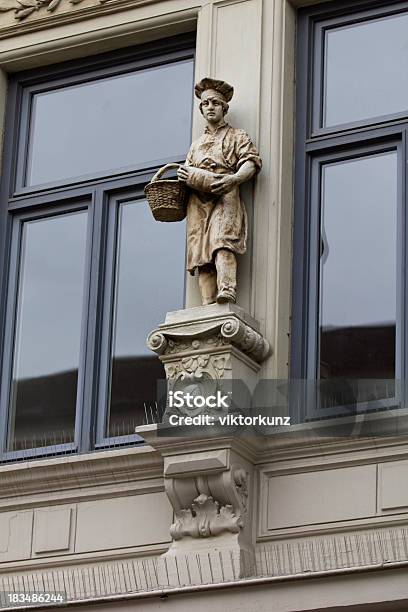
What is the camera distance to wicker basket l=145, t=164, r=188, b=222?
13664mm

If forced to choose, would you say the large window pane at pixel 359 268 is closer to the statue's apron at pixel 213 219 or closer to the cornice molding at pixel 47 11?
the statue's apron at pixel 213 219

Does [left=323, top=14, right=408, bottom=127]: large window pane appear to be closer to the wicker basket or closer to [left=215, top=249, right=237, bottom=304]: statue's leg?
the wicker basket

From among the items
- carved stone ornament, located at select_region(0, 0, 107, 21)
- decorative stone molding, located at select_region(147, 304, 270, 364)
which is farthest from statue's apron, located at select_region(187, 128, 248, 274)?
carved stone ornament, located at select_region(0, 0, 107, 21)

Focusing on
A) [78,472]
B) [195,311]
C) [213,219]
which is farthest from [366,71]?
[78,472]

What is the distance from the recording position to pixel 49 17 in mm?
15320

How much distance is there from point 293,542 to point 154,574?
94cm

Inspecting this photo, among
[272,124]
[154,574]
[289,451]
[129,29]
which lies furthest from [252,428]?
[129,29]

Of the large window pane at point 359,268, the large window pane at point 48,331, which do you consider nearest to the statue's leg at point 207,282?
the large window pane at point 359,268

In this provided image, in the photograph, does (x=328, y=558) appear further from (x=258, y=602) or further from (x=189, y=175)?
(x=189, y=175)

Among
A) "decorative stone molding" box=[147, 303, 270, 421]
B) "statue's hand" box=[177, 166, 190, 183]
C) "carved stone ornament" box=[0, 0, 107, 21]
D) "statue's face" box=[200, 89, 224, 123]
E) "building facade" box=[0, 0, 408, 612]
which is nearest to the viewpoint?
"building facade" box=[0, 0, 408, 612]

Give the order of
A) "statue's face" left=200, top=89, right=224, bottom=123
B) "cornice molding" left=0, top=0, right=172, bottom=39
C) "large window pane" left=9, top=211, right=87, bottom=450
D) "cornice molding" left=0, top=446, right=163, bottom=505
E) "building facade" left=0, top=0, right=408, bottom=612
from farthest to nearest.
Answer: "cornice molding" left=0, top=0, right=172, bottom=39 → "large window pane" left=9, top=211, right=87, bottom=450 → "statue's face" left=200, top=89, right=224, bottom=123 → "cornice molding" left=0, top=446, right=163, bottom=505 → "building facade" left=0, top=0, right=408, bottom=612

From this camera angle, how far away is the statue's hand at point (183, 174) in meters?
13.6

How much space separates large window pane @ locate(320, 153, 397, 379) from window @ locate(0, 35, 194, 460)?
1.15m

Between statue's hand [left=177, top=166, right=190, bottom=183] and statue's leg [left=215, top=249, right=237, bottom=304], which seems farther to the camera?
statue's hand [left=177, top=166, right=190, bottom=183]
